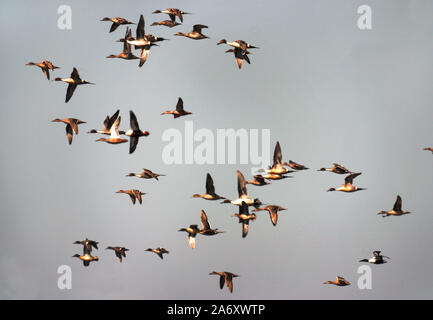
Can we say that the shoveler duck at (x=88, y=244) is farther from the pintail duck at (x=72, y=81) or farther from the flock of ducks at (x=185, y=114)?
the pintail duck at (x=72, y=81)

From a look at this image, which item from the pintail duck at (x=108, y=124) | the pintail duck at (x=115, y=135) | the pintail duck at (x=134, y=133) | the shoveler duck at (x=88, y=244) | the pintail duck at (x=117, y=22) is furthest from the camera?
the shoveler duck at (x=88, y=244)

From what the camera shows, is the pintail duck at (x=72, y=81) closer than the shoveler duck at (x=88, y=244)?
Yes

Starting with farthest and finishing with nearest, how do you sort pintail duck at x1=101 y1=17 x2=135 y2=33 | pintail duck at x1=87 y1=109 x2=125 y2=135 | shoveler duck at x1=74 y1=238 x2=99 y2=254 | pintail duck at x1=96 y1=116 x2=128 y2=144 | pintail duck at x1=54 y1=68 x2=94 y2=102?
shoveler duck at x1=74 y1=238 x2=99 y2=254, pintail duck at x1=101 y1=17 x2=135 y2=33, pintail duck at x1=54 y1=68 x2=94 y2=102, pintail duck at x1=96 y1=116 x2=128 y2=144, pintail duck at x1=87 y1=109 x2=125 y2=135

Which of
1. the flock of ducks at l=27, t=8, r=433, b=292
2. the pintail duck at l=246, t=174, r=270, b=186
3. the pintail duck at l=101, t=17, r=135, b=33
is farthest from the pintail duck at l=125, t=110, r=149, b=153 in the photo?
the pintail duck at l=101, t=17, r=135, b=33

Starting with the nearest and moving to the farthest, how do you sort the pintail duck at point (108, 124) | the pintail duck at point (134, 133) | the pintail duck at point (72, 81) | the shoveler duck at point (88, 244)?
the pintail duck at point (134, 133), the pintail duck at point (108, 124), the pintail duck at point (72, 81), the shoveler duck at point (88, 244)

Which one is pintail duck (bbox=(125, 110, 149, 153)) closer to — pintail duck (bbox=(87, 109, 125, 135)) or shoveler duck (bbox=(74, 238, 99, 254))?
pintail duck (bbox=(87, 109, 125, 135))

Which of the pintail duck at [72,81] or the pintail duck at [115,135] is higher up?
the pintail duck at [72,81]

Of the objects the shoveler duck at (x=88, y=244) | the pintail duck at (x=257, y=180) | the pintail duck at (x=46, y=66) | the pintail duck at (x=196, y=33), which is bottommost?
the shoveler duck at (x=88, y=244)

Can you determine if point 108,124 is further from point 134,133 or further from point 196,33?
point 196,33

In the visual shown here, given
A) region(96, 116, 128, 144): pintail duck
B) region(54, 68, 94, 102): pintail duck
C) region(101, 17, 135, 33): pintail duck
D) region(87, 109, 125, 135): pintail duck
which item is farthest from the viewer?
region(101, 17, 135, 33): pintail duck

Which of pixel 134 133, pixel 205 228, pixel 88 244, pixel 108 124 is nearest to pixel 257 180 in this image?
pixel 205 228

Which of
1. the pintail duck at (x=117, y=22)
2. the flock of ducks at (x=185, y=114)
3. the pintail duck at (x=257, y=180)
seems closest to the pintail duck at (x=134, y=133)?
the flock of ducks at (x=185, y=114)
